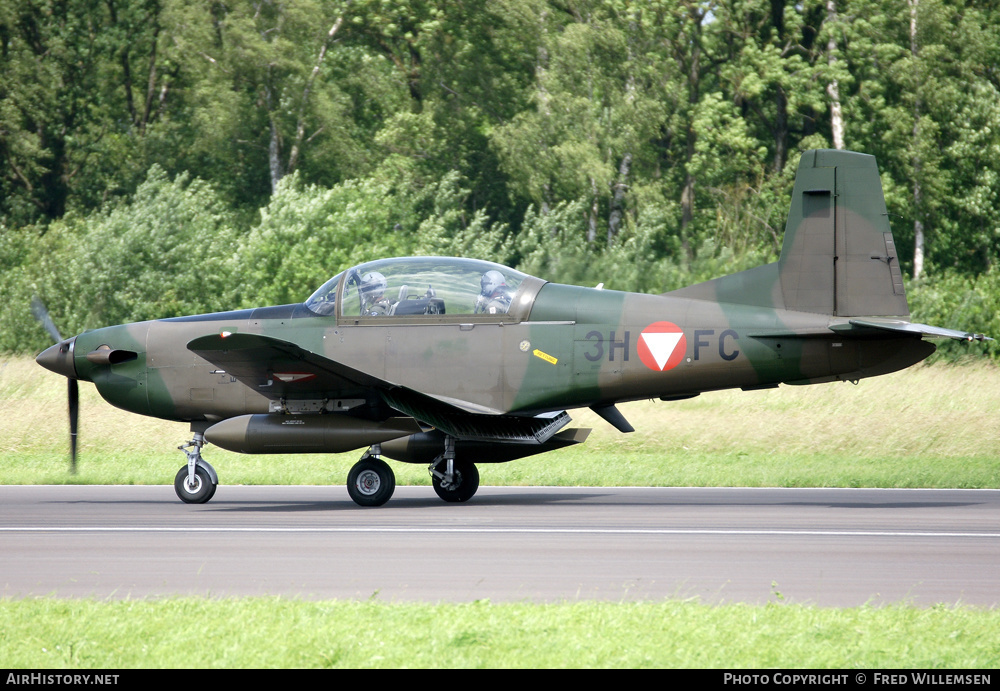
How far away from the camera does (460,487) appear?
13.4 m

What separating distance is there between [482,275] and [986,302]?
942 inches

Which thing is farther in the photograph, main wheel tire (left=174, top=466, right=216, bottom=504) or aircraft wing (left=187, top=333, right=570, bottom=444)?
main wheel tire (left=174, top=466, right=216, bottom=504)

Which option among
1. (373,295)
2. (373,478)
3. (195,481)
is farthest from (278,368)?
(195,481)

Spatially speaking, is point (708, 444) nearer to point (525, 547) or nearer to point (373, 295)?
point (373, 295)

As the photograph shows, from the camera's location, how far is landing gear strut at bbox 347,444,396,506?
1273 centimetres

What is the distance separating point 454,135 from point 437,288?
3130 cm

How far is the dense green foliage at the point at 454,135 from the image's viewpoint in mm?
34656

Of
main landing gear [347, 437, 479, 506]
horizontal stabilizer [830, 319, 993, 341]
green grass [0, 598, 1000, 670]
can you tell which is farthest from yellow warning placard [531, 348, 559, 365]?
green grass [0, 598, 1000, 670]

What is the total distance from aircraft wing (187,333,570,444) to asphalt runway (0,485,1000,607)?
34.8 inches

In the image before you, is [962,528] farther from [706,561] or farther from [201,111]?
[201,111]

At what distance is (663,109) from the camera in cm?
3969

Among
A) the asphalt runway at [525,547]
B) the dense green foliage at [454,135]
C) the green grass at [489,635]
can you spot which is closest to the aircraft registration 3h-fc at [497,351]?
the asphalt runway at [525,547]

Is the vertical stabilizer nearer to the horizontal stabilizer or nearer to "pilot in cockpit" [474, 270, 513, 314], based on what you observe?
the horizontal stabilizer

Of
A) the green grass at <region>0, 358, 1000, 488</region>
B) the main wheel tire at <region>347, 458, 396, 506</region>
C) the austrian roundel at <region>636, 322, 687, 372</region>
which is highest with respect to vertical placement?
the austrian roundel at <region>636, 322, 687, 372</region>
